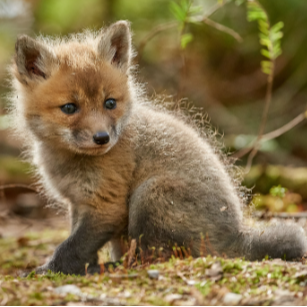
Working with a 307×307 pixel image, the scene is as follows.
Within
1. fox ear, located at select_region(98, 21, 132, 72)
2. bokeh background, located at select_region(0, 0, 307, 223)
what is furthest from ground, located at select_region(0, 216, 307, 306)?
bokeh background, located at select_region(0, 0, 307, 223)

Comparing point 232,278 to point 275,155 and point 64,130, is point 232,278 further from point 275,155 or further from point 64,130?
point 275,155

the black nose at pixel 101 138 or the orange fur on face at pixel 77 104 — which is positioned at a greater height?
the orange fur on face at pixel 77 104

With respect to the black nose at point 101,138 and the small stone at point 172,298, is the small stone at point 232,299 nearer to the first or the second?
the small stone at point 172,298

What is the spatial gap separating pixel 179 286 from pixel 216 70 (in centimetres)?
953

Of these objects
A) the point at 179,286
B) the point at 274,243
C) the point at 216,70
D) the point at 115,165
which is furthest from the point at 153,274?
the point at 216,70

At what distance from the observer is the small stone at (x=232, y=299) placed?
264cm

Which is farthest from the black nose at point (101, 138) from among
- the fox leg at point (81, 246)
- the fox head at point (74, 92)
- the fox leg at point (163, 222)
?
the fox leg at point (81, 246)

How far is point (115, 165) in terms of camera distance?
4.38 metres

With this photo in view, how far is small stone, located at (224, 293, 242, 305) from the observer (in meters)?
2.64

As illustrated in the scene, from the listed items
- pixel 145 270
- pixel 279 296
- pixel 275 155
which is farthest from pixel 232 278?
pixel 275 155

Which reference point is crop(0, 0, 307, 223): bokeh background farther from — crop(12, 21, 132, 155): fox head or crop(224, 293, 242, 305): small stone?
crop(224, 293, 242, 305): small stone

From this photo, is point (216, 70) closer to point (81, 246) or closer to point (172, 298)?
point (81, 246)

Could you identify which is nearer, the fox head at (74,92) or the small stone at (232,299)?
the small stone at (232,299)

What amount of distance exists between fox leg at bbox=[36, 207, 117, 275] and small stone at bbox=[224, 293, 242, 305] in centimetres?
177
